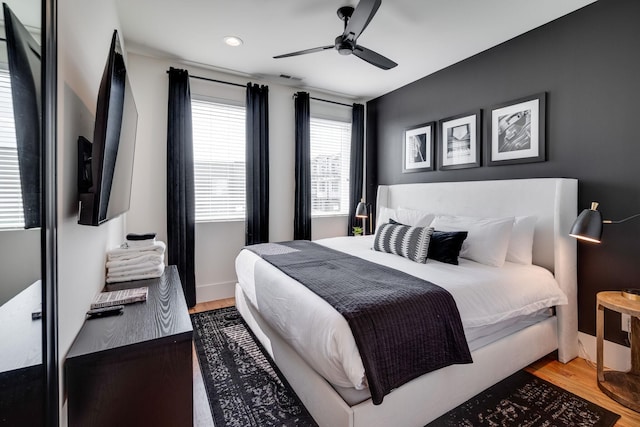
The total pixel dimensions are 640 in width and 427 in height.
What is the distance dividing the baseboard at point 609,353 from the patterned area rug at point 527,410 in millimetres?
652

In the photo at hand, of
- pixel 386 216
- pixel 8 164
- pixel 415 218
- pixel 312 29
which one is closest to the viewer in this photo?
pixel 8 164

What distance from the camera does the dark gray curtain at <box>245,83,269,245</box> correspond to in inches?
146

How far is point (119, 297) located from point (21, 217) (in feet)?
3.36

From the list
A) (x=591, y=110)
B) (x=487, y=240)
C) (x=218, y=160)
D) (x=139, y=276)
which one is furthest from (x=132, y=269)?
(x=591, y=110)

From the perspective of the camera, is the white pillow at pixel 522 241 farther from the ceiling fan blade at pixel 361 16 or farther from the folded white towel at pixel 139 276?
the folded white towel at pixel 139 276

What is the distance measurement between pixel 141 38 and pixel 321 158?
2513 mm

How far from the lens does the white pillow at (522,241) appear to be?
8.08 feet

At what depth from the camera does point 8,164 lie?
674mm

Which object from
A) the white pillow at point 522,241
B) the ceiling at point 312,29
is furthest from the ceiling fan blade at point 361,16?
the white pillow at point 522,241

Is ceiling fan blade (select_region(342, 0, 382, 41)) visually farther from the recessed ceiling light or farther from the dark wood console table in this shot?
the dark wood console table

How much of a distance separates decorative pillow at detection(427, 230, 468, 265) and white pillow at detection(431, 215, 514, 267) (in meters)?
0.12

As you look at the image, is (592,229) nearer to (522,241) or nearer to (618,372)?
(522,241)

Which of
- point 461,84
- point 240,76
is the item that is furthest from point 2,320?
point 461,84

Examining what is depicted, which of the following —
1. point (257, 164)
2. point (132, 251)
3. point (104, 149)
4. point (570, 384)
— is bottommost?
point (570, 384)
